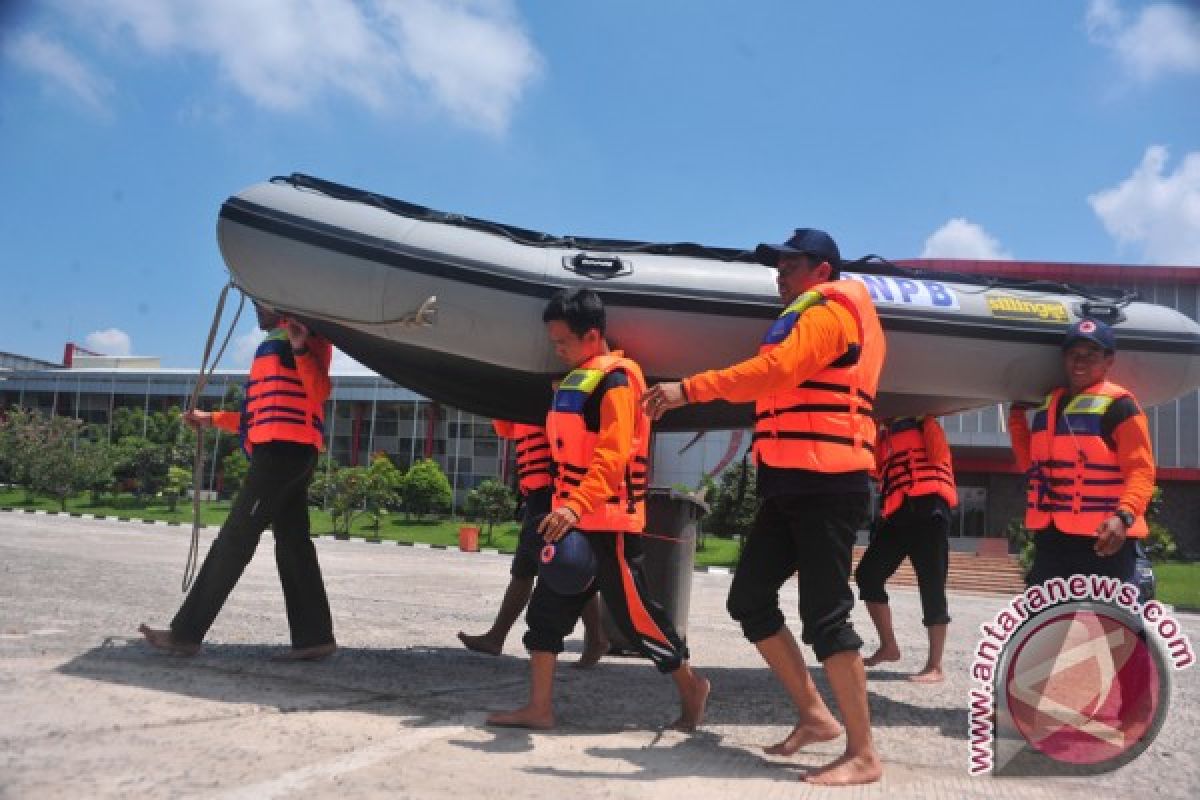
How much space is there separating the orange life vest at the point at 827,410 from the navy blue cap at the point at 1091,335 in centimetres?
147

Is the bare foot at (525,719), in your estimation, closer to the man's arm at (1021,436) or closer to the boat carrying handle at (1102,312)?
the man's arm at (1021,436)

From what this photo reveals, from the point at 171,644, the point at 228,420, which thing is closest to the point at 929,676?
the point at 171,644

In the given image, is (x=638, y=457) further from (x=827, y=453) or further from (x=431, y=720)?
(x=431, y=720)

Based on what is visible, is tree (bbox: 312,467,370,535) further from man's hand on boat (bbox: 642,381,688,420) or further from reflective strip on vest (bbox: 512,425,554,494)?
man's hand on boat (bbox: 642,381,688,420)

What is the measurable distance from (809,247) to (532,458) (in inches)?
83.0

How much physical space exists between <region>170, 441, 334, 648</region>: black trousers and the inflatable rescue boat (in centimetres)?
69

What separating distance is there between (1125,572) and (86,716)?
3.98 metres

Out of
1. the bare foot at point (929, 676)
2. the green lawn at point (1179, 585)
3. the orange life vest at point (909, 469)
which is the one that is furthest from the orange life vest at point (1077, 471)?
the green lawn at point (1179, 585)

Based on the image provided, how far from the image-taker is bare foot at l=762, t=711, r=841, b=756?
10.7 feet

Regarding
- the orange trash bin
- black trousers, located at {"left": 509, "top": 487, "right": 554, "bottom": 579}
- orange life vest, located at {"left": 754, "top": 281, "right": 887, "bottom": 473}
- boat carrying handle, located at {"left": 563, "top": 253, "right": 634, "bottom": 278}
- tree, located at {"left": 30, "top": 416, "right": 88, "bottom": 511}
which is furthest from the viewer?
tree, located at {"left": 30, "top": 416, "right": 88, "bottom": 511}

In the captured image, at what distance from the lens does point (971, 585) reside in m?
21.0

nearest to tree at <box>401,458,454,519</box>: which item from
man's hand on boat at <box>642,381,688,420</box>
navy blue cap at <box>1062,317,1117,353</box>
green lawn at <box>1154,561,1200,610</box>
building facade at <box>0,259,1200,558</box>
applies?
building facade at <box>0,259,1200,558</box>

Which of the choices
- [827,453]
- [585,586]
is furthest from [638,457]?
[827,453]

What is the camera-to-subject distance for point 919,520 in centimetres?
534
